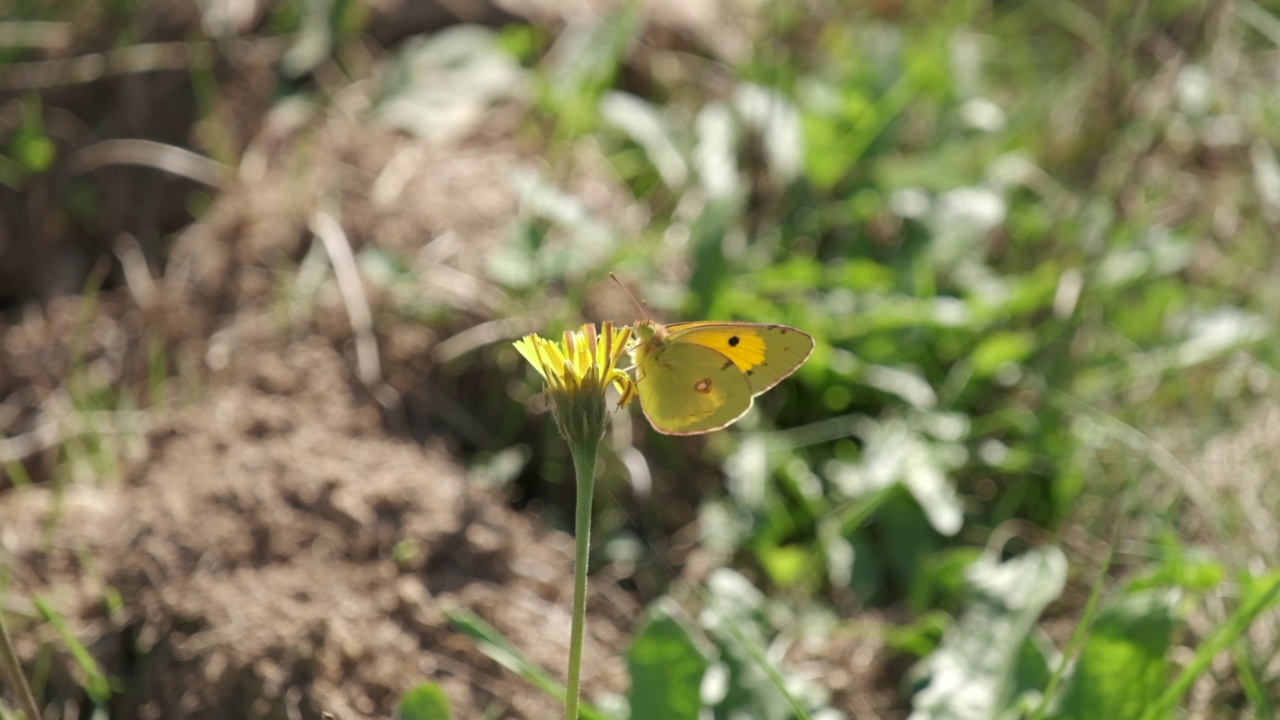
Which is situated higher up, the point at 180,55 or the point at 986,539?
the point at 180,55

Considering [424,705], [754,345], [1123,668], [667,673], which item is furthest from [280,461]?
[1123,668]

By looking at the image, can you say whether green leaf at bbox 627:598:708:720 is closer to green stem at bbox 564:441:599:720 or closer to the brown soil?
the brown soil

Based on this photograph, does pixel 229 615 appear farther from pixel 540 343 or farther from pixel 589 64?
pixel 589 64

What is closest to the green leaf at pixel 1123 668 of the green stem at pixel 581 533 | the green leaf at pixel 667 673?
the green leaf at pixel 667 673

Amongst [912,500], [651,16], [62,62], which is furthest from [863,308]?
[62,62]

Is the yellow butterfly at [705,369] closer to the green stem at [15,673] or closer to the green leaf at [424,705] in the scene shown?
the green leaf at [424,705]

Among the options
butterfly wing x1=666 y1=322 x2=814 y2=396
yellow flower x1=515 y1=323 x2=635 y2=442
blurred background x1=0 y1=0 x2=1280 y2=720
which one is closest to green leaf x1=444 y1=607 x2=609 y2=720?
blurred background x1=0 y1=0 x2=1280 y2=720
